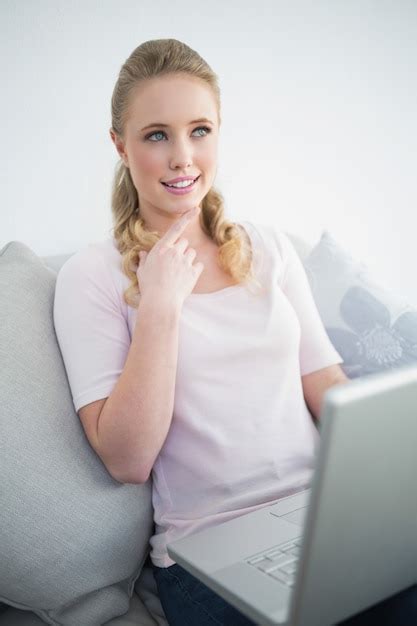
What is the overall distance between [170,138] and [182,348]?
14.8 inches

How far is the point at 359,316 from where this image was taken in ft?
4.84

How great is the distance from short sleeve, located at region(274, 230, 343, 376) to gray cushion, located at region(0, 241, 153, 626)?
0.40 m

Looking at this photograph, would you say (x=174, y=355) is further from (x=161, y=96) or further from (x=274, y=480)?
(x=161, y=96)

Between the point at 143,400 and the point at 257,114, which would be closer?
the point at 143,400

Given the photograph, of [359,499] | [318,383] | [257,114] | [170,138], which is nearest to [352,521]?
[359,499]

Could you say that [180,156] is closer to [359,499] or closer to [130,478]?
[130,478]

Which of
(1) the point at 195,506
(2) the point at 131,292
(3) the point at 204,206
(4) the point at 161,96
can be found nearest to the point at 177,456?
(1) the point at 195,506

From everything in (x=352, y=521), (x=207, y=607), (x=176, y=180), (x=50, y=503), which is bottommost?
(x=207, y=607)

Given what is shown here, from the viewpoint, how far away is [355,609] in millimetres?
744

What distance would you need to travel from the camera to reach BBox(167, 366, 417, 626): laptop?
0.60 metres

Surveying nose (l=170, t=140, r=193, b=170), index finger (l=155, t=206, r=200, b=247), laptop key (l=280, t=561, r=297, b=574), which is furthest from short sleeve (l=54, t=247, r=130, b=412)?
laptop key (l=280, t=561, r=297, b=574)

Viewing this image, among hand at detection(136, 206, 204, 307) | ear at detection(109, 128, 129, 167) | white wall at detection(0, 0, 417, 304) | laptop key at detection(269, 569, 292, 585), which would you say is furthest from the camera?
white wall at detection(0, 0, 417, 304)

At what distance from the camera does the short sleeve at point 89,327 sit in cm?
117

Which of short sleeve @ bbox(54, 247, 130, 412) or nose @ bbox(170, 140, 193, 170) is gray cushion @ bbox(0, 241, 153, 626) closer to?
short sleeve @ bbox(54, 247, 130, 412)
